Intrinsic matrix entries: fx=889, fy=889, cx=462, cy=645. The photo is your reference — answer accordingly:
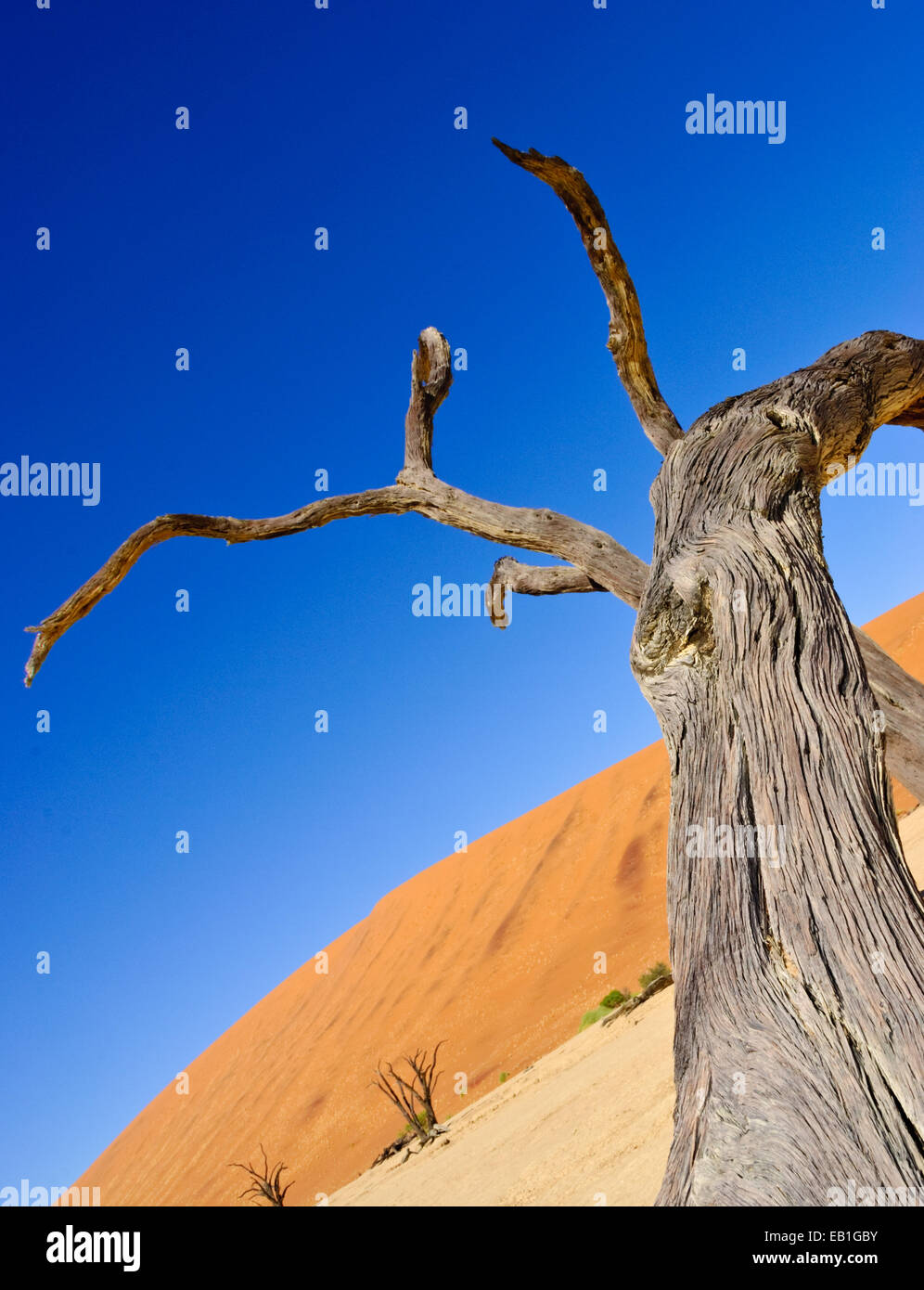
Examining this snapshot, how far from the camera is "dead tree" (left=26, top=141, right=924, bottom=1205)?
58.9 inches

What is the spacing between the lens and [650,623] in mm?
2268

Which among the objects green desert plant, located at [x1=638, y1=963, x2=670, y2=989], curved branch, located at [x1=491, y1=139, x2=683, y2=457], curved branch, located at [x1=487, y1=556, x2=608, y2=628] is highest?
curved branch, located at [x1=491, y1=139, x2=683, y2=457]

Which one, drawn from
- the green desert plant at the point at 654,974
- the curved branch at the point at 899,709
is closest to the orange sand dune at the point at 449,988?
the green desert plant at the point at 654,974

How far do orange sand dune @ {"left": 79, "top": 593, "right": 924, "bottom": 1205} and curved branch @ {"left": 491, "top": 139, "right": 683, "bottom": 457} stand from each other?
1800cm

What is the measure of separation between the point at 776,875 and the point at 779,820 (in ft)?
0.38

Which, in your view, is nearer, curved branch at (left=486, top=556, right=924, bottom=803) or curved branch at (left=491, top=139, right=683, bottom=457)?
curved branch at (left=486, top=556, right=924, bottom=803)

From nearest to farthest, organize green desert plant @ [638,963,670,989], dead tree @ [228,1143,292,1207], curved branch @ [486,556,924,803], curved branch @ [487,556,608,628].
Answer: curved branch @ [486,556,924,803], curved branch @ [487,556,608,628], dead tree @ [228,1143,292,1207], green desert plant @ [638,963,670,989]

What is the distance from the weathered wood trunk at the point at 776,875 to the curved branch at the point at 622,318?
7.37 feet

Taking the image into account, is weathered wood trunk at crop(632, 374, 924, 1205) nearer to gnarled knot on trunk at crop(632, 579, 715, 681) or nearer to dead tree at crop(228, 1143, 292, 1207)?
gnarled knot on trunk at crop(632, 579, 715, 681)

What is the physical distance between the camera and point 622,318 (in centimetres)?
464

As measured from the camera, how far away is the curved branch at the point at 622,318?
432cm

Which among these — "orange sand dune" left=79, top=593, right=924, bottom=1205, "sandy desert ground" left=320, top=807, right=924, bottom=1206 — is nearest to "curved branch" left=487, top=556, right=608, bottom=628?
"sandy desert ground" left=320, top=807, right=924, bottom=1206

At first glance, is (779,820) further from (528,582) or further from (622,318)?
(622,318)
